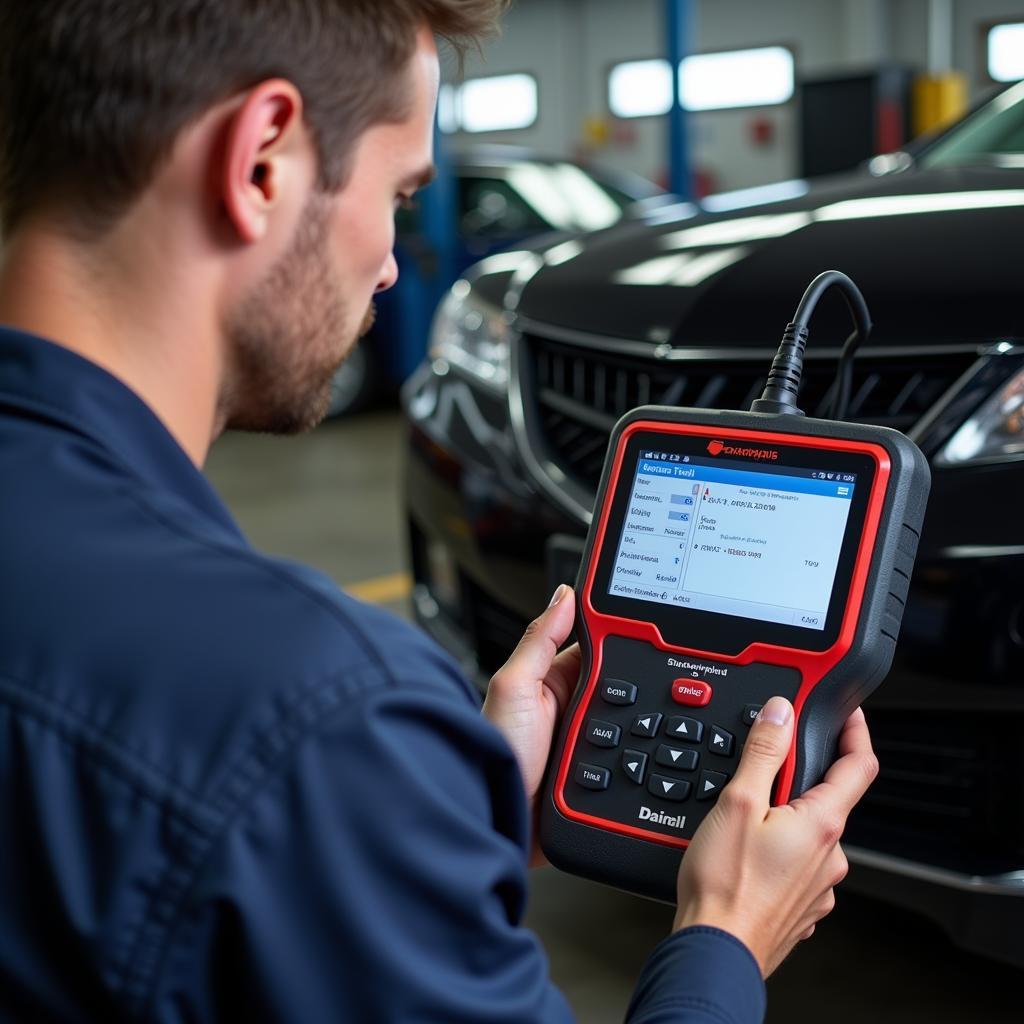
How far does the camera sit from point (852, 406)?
1536 mm

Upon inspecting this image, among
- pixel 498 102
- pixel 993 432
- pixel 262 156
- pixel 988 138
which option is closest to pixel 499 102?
pixel 498 102

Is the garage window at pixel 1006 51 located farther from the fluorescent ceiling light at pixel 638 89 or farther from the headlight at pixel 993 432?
the headlight at pixel 993 432

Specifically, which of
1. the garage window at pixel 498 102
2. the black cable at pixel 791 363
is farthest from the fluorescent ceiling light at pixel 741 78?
the black cable at pixel 791 363

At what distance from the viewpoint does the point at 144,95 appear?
695mm

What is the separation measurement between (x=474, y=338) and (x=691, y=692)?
1.17 metres

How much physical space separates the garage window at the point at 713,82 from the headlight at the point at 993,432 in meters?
11.8

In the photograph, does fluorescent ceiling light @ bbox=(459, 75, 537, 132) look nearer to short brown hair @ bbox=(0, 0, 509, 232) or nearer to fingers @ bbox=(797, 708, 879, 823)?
fingers @ bbox=(797, 708, 879, 823)

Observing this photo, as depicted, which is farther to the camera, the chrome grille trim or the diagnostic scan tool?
the chrome grille trim

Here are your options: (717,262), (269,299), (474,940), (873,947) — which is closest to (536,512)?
(717,262)

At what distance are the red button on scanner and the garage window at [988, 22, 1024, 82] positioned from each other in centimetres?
1169

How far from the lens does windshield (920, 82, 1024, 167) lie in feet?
7.39

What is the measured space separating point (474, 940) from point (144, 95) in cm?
45

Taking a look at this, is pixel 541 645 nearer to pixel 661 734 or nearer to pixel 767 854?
pixel 661 734

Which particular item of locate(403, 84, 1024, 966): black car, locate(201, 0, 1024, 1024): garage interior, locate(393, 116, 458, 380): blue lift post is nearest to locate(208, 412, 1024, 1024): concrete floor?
locate(201, 0, 1024, 1024): garage interior
